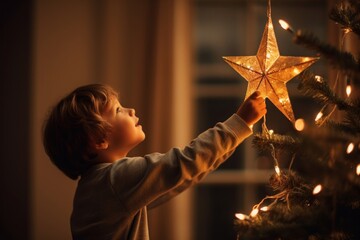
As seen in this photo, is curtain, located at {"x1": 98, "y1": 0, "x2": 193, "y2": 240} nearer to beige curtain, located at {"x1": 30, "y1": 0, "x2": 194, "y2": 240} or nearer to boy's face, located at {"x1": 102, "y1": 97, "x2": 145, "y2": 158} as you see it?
beige curtain, located at {"x1": 30, "y1": 0, "x2": 194, "y2": 240}

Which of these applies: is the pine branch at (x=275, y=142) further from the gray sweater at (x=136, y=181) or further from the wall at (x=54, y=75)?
the wall at (x=54, y=75)

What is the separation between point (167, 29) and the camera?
2.09 metres

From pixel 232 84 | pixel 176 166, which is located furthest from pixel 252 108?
pixel 232 84

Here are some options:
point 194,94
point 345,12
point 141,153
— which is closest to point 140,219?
point 345,12

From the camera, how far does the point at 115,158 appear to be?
1.21 meters

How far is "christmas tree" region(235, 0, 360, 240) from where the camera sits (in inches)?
26.9

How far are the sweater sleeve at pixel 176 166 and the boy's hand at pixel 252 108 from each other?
1 cm

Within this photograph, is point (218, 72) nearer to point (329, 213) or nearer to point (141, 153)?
point (141, 153)

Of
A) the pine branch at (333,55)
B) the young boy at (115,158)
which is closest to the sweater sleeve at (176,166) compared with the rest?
the young boy at (115,158)

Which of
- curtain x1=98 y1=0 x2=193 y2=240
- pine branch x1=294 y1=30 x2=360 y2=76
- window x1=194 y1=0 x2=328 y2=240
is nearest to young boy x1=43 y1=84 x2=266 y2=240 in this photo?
pine branch x1=294 y1=30 x2=360 y2=76

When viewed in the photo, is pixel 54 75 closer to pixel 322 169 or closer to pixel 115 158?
pixel 115 158

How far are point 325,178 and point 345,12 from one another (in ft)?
1.26

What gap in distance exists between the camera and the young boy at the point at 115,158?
1.01 metres

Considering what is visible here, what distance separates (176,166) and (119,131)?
26 cm
